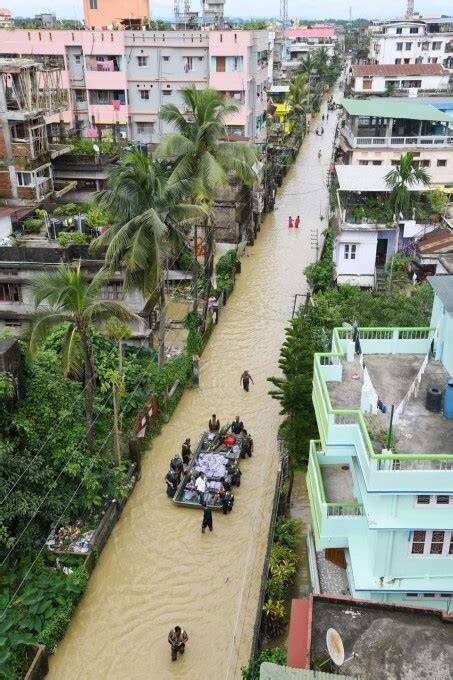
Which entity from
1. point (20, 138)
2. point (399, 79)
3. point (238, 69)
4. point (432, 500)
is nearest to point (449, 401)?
point (432, 500)

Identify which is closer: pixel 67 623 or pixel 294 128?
pixel 67 623

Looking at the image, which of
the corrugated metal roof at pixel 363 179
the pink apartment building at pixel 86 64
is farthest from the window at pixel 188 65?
the corrugated metal roof at pixel 363 179

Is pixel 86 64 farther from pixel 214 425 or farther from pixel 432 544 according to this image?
pixel 432 544

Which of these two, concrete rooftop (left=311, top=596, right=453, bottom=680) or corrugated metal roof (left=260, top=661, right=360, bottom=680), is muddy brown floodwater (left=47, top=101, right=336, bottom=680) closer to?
concrete rooftop (left=311, top=596, right=453, bottom=680)

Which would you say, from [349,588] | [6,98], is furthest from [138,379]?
[6,98]

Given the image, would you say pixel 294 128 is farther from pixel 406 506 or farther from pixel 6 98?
pixel 406 506
